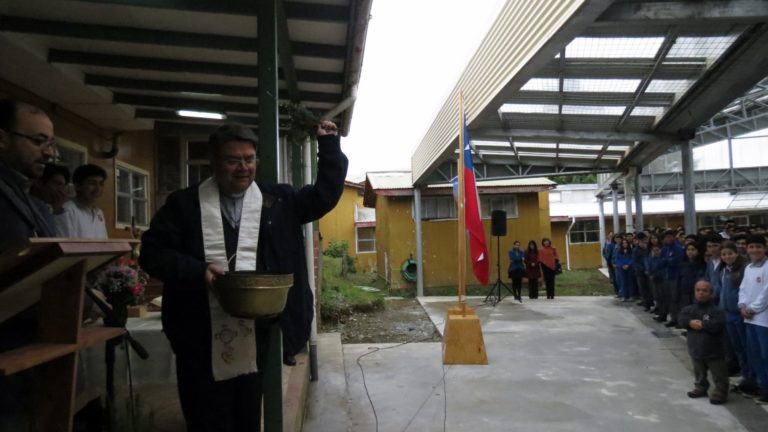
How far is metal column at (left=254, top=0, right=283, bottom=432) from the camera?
2.65 metres

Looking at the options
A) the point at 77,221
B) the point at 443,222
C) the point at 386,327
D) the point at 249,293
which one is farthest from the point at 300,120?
the point at 443,222

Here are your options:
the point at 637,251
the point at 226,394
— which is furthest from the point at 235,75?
the point at 637,251

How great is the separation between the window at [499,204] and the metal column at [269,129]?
14.0m

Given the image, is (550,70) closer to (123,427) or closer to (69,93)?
(69,93)

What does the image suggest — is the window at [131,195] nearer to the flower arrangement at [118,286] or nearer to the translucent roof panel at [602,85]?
the flower arrangement at [118,286]

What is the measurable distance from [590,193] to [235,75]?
23.8 m

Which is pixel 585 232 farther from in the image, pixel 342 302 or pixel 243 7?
pixel 243 7

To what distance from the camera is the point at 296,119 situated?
3.11m

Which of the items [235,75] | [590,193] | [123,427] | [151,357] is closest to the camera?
[123,427]

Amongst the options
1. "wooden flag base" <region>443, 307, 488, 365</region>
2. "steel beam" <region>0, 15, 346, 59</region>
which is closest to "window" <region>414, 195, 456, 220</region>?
"wooden flag base" <region>443, 307, 488, 365</region>

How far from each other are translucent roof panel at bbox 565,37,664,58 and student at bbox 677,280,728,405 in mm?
2654

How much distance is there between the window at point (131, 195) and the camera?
6.32m

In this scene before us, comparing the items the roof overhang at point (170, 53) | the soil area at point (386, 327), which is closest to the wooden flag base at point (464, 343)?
the soil area at point (386, 327)

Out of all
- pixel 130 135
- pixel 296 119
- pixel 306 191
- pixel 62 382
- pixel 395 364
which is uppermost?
pixel 130 135
